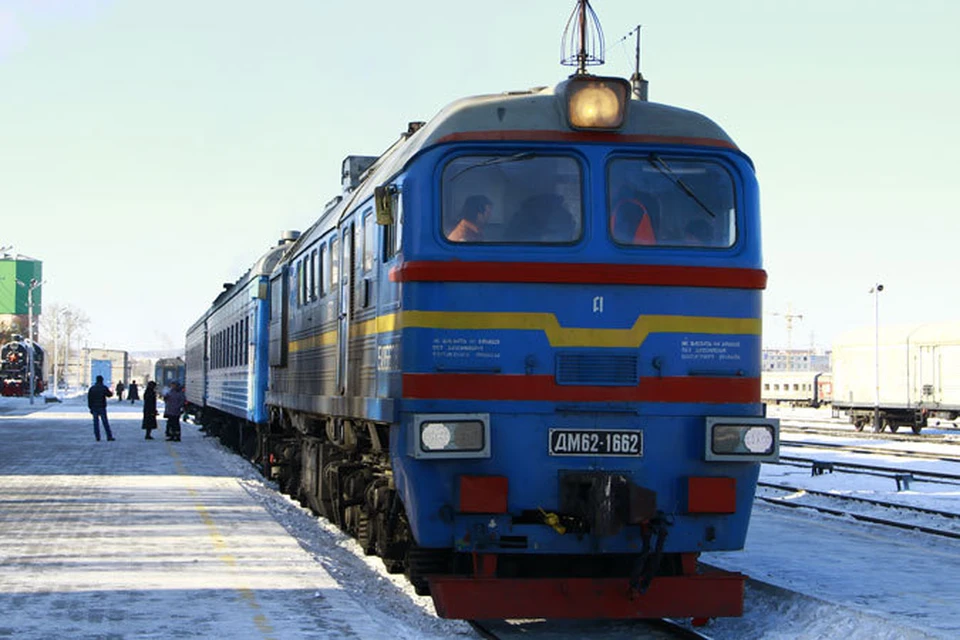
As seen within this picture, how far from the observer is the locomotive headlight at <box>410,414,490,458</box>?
26.2 feet

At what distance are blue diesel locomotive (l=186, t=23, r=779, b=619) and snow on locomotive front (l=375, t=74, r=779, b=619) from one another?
1cm

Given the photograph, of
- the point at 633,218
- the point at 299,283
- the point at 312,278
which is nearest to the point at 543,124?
the point at 633,218

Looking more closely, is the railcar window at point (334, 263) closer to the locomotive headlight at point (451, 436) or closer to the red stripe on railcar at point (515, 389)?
the red stripe on railcar at point (515, 389)

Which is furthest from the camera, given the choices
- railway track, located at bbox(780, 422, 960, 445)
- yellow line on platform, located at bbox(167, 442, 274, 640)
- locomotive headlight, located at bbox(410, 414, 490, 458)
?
railway track, located at bbox(780, 422, 960, 445)

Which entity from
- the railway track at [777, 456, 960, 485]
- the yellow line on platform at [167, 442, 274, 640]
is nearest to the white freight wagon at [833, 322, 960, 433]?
the railway track at [777, 456, 960, 485]

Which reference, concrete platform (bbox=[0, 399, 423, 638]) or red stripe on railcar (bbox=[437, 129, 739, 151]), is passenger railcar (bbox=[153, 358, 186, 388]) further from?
red stripe on railcar (bbox=[437, 129, 739, 151])

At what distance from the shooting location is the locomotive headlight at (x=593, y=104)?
332 inches

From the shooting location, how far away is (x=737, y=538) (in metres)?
8.46

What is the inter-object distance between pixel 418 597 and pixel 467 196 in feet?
10.9

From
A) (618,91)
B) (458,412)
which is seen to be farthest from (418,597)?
(618,91)

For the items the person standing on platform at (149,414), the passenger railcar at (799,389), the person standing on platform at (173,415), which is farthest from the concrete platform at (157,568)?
the passenger railcar at (799,389)

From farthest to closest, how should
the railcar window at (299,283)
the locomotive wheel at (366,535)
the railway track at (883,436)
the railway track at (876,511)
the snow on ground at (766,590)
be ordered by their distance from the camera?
the railway track at (883,436), the railway track at (876,511), the railcar window at (299,283), the locomotive wheel at (366,535), the snow on ground at (766,590)

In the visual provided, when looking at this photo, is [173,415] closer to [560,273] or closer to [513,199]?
[513,199]

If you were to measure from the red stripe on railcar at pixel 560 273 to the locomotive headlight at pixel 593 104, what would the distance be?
0.93 metres
